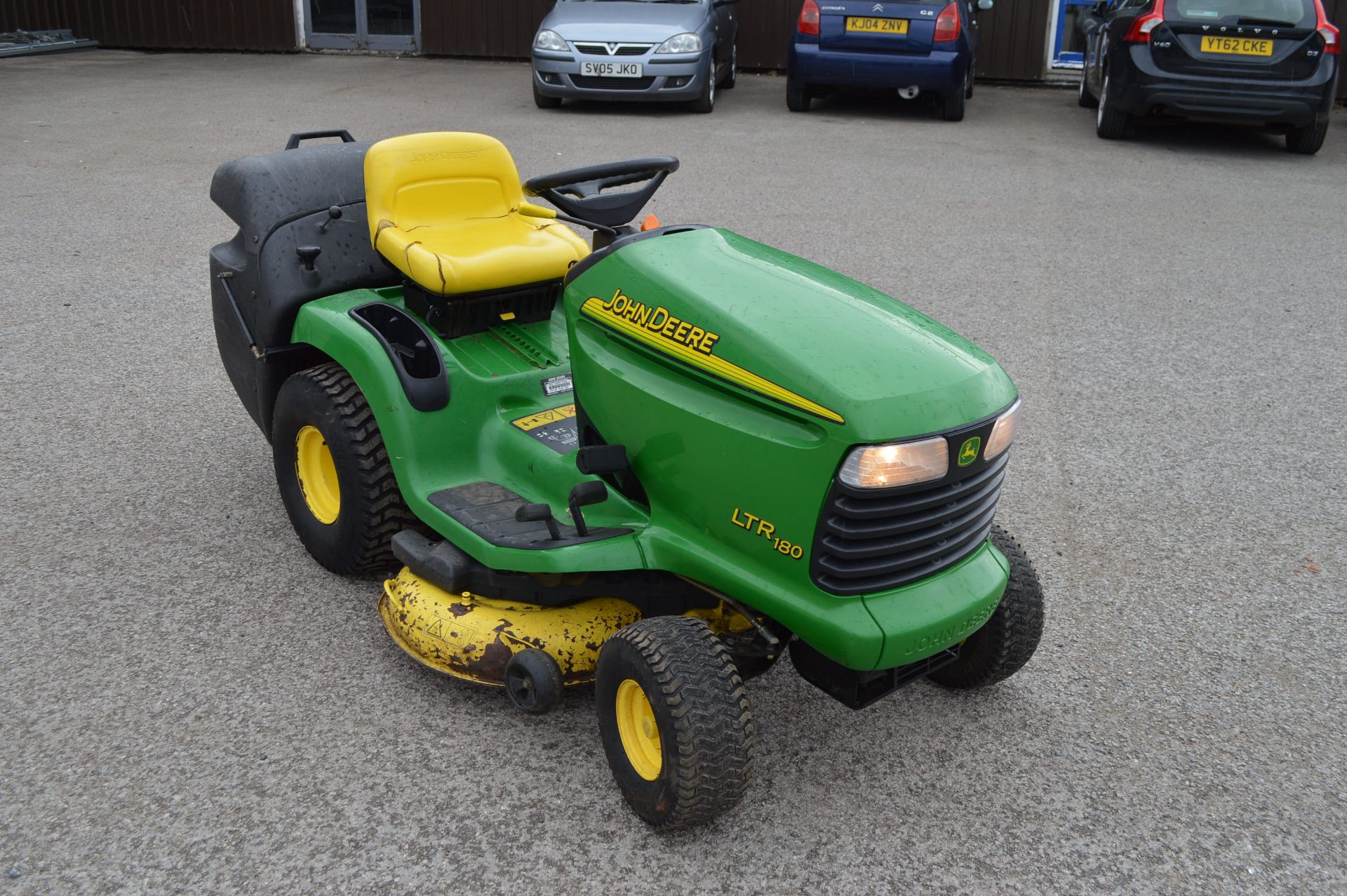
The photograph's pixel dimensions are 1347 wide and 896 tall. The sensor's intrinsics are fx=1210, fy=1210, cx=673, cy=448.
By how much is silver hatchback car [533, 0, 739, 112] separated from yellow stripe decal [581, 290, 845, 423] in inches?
332

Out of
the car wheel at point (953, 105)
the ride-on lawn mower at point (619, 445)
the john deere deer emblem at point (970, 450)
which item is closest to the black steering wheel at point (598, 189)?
the ride-on lawn mower at point (619, 445)

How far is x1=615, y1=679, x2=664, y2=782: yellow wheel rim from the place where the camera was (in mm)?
2473

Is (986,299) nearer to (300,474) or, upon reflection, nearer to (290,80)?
(300,474)

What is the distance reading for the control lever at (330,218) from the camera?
3457 millimetres

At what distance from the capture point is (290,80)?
496 inches

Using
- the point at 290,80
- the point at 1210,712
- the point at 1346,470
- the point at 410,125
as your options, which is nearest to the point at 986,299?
the point at 1346,470

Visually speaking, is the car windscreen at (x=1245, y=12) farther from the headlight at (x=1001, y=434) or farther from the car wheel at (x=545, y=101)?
the headlight at (x=1001, y=434)

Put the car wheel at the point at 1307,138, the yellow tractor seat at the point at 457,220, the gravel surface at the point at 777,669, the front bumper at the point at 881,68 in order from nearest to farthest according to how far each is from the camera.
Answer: the gravel surface at the point at 777,669, the yellow tractor seat at the point at 457,220, the car wheel at the point at 1307,138, the front bumper at the point at 881,68

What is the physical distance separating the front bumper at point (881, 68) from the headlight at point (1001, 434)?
8891 mm

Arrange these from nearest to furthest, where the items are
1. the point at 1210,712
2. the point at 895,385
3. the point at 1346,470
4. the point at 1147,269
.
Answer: the point at 895,385
the point at 1210,712
the point at 1346,470
the point at 1147,269

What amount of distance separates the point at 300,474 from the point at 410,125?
734 centimetres

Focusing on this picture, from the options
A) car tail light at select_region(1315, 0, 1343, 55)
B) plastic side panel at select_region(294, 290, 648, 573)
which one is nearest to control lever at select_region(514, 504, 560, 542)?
plastic side panel at select_region(294, 290, 648, 573)

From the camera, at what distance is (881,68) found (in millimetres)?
10680

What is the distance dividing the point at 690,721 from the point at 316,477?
1601 millimetres
